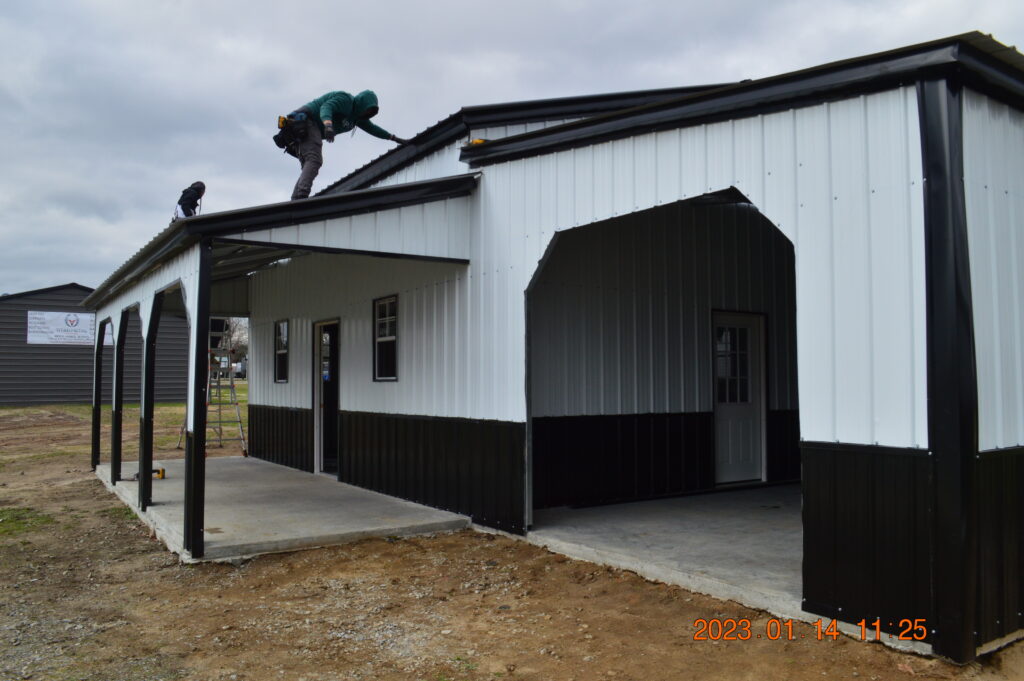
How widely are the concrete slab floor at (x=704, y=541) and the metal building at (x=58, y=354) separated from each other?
22.1 m

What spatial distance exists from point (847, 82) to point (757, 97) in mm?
601

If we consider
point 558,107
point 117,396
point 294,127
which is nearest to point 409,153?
point 294,127

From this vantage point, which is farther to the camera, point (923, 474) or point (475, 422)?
point (475, 422)

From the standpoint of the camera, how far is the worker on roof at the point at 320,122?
8.85 metres

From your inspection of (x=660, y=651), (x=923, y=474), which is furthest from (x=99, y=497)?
(x=923, y=474)

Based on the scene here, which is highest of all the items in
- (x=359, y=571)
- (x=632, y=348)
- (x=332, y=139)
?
(x=332, y=139)

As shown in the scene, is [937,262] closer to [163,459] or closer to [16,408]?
[163,459]

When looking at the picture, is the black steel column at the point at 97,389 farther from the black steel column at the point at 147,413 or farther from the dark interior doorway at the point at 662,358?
the dark interior doorway at the point at 662,358

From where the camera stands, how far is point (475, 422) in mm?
7398

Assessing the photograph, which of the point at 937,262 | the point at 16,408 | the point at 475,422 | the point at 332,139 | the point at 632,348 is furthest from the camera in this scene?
the point at 16,408

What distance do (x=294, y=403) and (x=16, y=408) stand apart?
18.1 metres

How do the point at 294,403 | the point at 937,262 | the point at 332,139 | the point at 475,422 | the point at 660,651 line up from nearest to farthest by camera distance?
the point at 937,262
the point at 660,651
the point at 475,422
the point at 332,139
the point at 294,403

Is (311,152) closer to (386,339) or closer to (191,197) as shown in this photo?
(191,197)

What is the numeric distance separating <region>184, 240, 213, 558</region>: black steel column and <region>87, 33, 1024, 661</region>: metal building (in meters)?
0.03
